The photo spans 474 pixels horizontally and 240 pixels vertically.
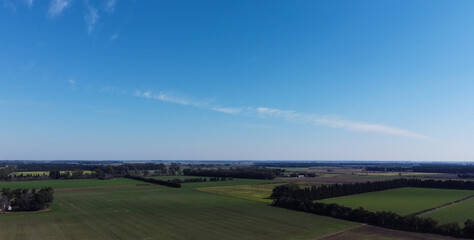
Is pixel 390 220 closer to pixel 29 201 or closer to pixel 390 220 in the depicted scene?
pixel 390 220

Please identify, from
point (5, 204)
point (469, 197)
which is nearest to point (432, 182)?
point (469, 197)

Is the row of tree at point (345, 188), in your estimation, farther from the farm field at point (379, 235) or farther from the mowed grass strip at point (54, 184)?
the mowed grass strip at point (54, 184)

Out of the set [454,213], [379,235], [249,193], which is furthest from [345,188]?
[379,235]

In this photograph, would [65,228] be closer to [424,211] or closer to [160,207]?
[160,207]

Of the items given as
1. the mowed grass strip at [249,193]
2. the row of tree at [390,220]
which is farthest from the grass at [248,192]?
the row of tree at [390,220]

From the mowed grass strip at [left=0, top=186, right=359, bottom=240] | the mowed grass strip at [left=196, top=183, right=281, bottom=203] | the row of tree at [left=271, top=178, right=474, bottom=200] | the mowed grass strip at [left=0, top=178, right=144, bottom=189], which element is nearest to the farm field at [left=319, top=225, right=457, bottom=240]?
the mowed grass strip at [left=0, top=186, right=359, bottom=240]
